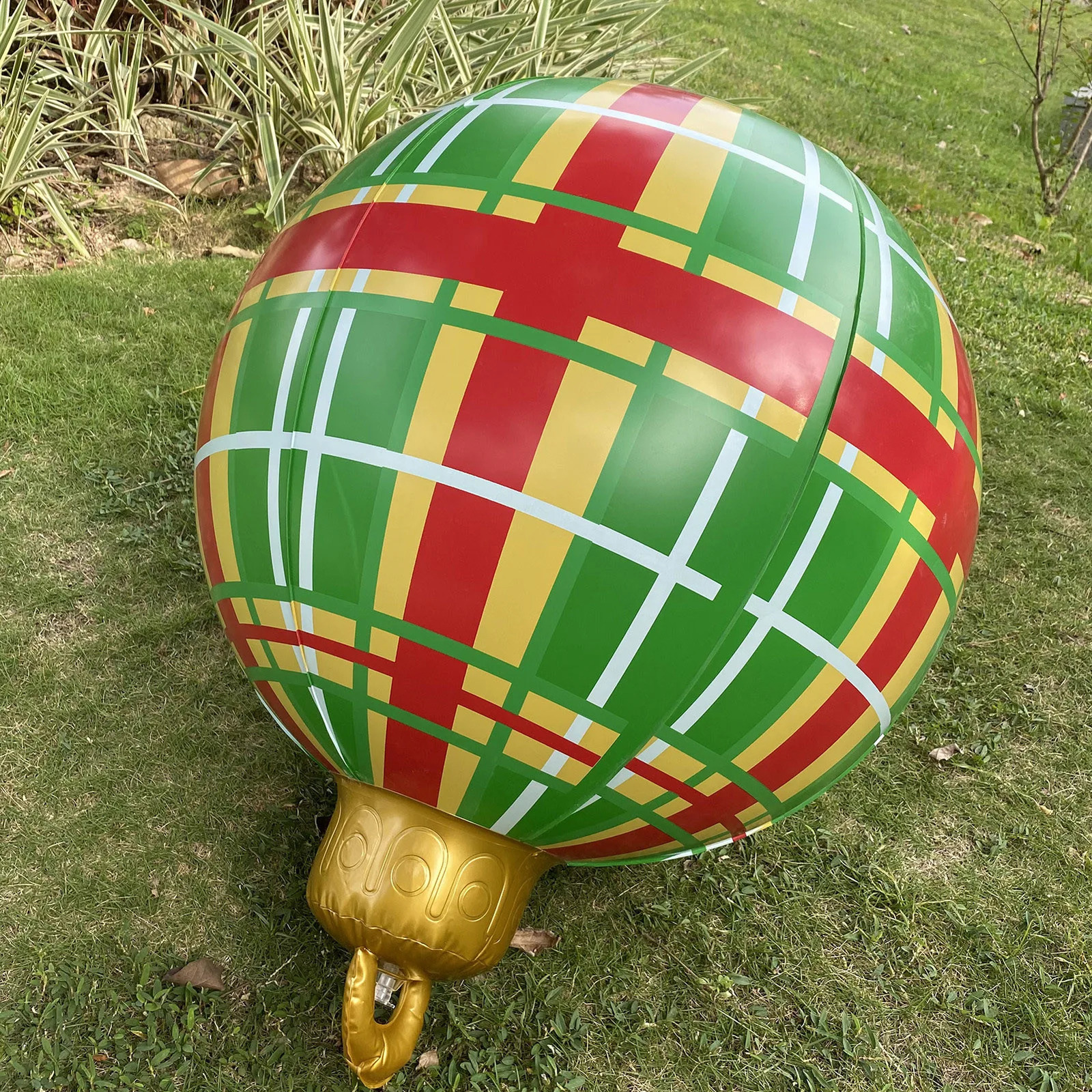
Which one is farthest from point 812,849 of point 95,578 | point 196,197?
point 196,197

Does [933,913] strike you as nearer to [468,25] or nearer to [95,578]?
[95,578]

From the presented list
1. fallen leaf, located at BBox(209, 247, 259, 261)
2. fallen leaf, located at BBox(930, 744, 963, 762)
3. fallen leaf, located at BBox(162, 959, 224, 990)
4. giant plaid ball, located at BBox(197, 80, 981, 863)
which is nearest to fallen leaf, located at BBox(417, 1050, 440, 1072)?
fallen leaf, located at BBox(162, 959, 224, 990)

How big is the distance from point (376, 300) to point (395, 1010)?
125 centimetres

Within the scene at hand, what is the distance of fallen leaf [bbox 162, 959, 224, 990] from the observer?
6.45ft

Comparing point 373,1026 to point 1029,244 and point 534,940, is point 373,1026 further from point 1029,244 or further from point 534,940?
point 1029,244

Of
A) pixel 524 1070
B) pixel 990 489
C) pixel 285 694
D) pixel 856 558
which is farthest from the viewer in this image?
pixel 990 489

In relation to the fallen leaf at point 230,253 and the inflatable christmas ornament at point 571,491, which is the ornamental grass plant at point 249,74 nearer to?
the fallen leaf at point 230,253

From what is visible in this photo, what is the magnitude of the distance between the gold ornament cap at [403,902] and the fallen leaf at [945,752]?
1457mm

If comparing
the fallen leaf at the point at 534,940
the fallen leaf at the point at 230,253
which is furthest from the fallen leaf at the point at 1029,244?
A: the fallen leaf at the point at 534,940

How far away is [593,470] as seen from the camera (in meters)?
1.37

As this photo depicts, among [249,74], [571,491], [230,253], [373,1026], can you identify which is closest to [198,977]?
[373,1026]

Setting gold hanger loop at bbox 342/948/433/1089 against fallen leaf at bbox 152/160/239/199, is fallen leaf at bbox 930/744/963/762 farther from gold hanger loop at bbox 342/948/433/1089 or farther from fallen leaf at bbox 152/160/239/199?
fallen leaf at bbox 152/160/239/199

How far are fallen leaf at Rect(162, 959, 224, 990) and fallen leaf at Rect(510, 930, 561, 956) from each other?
62cm

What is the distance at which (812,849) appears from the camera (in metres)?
2.42
